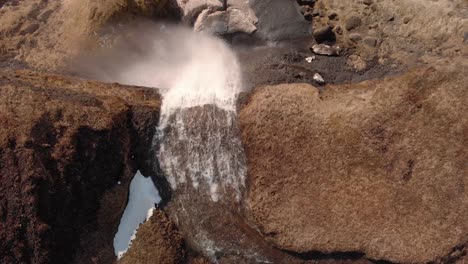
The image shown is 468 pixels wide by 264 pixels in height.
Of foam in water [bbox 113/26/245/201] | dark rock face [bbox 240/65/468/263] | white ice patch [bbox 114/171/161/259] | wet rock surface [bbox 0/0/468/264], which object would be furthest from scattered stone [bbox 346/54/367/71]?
white ice patch [bbox 114/171/161/259]

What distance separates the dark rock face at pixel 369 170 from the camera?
2025 cm

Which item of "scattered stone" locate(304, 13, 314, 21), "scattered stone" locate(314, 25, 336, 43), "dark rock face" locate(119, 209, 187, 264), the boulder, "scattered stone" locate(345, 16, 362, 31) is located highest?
"scattered stone" locate(345, 16, 362, 31)

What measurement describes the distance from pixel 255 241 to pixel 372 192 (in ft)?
19.8

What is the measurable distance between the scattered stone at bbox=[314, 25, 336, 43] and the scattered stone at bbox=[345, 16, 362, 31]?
93 centimetres

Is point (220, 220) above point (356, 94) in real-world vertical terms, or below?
below

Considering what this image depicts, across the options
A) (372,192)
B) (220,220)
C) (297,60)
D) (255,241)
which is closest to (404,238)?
(372,192)

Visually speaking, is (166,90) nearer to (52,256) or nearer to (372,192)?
(52,256)

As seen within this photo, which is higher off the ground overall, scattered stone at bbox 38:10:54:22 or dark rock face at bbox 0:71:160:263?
scattered stone at bbox 38:10:54:22

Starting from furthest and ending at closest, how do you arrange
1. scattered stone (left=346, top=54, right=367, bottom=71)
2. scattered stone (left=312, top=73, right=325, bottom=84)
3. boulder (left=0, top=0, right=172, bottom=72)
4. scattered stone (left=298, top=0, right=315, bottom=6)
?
scattered stone (left=298, top=0, right=315, bottom=6) → boulder (left=0, top=0, right=172, bottom=72) → scattered stone (left=346, top=54, right=367, bottom=71) → scattered stone (left=312, top=73, right=325, bottom=84)

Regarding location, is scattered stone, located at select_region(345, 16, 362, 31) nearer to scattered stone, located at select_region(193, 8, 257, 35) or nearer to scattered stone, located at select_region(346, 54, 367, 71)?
scattered stone, located at select_region(346, 54, 367, 71)

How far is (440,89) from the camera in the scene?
835 inches

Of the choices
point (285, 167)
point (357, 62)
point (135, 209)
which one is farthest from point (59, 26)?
point (357, 62)

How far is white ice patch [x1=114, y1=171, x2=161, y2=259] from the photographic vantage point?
21.6 m

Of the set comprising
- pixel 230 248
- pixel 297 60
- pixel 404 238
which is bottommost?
pixel 230 248
